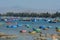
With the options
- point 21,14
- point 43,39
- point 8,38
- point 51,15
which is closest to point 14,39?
point 8,38

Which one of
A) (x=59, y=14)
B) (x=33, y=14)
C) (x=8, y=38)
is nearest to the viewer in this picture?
(x=8, y=38)

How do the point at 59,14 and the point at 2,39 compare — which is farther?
the point at 59,14

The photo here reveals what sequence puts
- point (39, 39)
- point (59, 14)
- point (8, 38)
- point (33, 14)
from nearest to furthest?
point (39, 39), point (8, 38), point (59, 14), point (33, 14)

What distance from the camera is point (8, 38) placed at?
117 feet

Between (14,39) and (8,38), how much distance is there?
4.92ft

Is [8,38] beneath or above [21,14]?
above

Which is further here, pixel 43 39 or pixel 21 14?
pixel 21 14

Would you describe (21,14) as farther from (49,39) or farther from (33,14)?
(49,39)

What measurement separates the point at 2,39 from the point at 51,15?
116m

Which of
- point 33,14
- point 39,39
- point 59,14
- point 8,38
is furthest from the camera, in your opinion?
point 33,14

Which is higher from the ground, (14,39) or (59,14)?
(14,39)

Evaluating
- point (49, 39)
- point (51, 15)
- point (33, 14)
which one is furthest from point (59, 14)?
point (49, 39)

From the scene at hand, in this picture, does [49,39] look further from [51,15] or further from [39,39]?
[51,15]

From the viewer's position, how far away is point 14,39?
3444cm
